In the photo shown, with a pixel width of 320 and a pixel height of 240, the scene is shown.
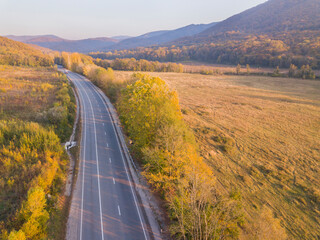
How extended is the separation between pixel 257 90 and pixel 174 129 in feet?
256

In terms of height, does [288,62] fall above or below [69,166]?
above

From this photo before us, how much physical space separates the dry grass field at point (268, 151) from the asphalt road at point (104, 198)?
40.4 feet

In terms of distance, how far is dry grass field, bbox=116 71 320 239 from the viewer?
68.5 feet

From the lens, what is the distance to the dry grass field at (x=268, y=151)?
20891 mm

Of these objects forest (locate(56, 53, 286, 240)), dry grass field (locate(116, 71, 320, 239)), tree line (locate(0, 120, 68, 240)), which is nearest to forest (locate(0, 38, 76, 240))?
tree line (locate(0, 120, 68, 240))

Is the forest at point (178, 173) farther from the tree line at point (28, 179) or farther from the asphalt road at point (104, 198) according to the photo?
the tree line at point (28, 179)

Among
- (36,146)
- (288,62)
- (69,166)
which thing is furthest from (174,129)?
(288,62)

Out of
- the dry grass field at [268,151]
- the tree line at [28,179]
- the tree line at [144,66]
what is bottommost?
the dry grass field at [268,151]

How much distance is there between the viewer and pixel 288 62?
12612 centimetres

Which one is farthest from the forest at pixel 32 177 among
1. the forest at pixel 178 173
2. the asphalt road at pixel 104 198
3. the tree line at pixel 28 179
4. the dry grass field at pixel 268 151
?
the dry grass field at pixel 268 151

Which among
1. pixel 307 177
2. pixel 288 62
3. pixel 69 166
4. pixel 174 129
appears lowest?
pixel 307 177

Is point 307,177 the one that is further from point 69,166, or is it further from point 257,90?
point 257,90

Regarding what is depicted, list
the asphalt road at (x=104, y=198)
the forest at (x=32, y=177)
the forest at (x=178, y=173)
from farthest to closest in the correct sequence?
the asphalt road at (x=104, y=198) < the forest at (x=32, y=177) < the forest at (x=178, y=173)

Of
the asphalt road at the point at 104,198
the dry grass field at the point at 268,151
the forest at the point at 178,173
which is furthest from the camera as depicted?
the dry grass field at the point at 268,151
